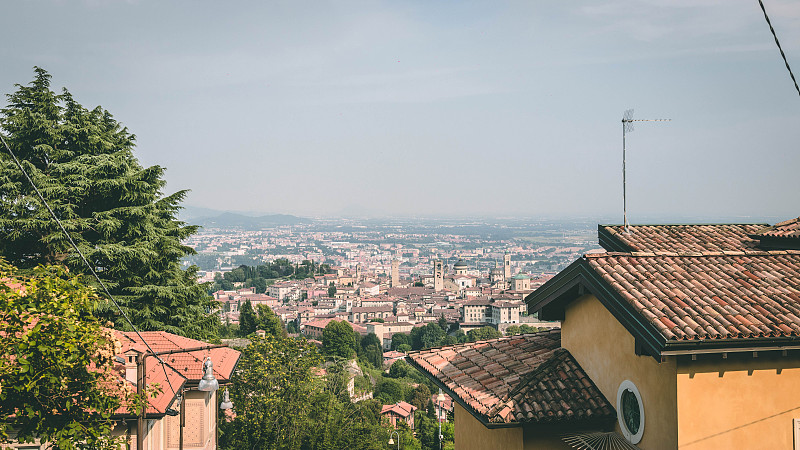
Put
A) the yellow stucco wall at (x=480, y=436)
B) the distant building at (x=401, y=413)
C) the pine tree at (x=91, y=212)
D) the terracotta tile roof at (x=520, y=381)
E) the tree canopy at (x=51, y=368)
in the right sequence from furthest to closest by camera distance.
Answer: the distant building at (x=401, y=413) → the pine tree at (x=91, y=212) → the yellow stucco wall at (x=480, y=436) → the terracotta tile roof at (x=520, y=381) → the tree canopy at (x=51, y=368)

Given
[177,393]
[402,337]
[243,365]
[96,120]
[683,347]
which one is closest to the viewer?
[683,347]

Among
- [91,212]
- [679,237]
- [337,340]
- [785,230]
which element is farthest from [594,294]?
[337,340]

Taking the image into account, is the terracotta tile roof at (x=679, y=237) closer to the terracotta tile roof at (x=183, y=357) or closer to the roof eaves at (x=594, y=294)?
the roof eaves at (x=594, y=294)

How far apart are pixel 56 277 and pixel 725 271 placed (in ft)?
18.1

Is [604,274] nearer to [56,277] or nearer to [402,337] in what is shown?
[56,277]

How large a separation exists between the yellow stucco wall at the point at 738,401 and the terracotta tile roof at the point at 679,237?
2669 mm

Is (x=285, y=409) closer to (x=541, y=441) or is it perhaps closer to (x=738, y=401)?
(x=541, y=441)

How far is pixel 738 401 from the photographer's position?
454 cm

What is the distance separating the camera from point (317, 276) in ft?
587

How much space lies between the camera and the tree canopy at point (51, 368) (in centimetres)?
478

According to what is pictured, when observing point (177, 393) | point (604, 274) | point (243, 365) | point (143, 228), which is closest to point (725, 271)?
point (604, 274)

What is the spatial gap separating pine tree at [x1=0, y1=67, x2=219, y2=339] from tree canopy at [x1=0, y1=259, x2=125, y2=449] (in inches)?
421

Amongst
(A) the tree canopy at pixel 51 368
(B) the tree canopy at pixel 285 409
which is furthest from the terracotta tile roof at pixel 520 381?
(B) the tree canopy at pixel 285 409

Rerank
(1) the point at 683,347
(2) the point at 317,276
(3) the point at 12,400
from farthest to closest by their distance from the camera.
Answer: (2) the point at 317,276, (3) the point at 12,400, (1) the point at 683,347
